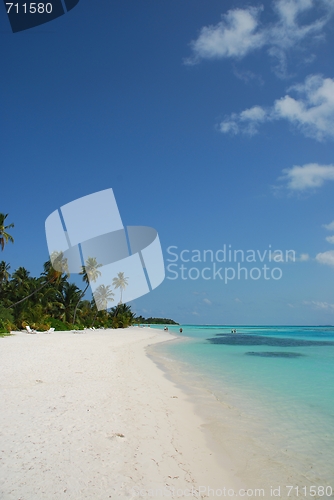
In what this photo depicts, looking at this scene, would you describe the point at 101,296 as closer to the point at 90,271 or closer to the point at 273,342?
the point at 90,271

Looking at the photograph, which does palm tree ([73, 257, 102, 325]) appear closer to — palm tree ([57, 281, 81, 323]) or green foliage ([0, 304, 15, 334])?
palm tree ([57, 281, 81, 323])

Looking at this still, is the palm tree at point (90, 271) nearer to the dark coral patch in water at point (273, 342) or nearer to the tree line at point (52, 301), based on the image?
the tree line at point (52, 301)

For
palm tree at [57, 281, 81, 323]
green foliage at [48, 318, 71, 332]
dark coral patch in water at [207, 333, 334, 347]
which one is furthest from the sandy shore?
palm tree at [57, 281, 81, 323]

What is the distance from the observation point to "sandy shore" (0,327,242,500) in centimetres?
324

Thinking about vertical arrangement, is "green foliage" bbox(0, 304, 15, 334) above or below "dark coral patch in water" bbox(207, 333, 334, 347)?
above

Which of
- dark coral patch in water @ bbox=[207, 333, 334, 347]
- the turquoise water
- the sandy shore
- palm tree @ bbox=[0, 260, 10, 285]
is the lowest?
dark coral patch in water @ bbox=[207, 333, 334, 347]

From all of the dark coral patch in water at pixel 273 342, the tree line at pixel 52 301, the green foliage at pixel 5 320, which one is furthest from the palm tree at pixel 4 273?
the dark coral patch in water at pixel 273 342

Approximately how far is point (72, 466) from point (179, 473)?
1.26 meters

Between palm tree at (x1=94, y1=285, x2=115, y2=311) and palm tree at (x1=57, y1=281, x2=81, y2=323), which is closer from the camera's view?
palm tree at (x1=57, y1=281, x2=81, y2=323)

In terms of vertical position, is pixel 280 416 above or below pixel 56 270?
below

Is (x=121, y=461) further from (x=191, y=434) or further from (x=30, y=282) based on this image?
(x=30, y=282)

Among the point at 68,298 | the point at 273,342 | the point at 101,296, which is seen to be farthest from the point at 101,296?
the point at 273,342

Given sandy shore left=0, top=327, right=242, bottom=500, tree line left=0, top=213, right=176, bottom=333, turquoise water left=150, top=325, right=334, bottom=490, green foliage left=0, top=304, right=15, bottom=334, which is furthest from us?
tree line left=0, top=213, right=176, bottom=333

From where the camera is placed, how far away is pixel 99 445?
4.18 meters
